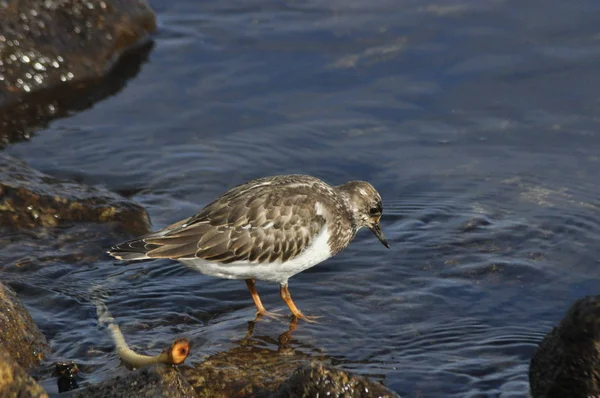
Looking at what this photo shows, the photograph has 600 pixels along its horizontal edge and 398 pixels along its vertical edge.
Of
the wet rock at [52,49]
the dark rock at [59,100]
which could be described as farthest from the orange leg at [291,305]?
the wet rock at [52,49]

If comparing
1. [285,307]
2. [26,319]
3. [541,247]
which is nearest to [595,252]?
[541,247]

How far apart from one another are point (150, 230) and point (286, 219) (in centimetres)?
150

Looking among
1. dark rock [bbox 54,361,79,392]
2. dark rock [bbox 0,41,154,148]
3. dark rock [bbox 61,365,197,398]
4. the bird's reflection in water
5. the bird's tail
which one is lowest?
the bird's reflection in water

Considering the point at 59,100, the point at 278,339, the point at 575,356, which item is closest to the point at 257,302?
the point at 278,339

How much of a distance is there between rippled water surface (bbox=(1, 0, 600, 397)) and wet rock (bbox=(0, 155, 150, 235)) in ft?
0.66

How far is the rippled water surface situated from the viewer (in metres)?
6.22

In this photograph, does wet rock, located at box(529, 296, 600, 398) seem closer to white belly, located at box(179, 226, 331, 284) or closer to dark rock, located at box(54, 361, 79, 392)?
white belly, located at box(179, 226, 331, 284)

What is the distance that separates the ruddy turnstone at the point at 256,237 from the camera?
20.6 ft

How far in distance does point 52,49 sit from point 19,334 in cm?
537

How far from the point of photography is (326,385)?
4.63 meters

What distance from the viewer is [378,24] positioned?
36.7ft

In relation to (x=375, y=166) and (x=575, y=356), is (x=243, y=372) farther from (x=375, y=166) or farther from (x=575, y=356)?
(x=375, y=166)

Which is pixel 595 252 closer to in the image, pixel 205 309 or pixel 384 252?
pixel 384 252

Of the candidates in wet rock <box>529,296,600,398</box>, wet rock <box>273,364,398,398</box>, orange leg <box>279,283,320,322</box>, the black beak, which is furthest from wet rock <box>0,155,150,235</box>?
wet rock <box>529,296,600,398</box>
